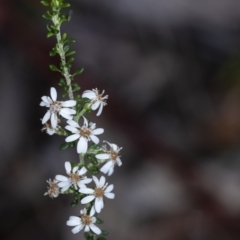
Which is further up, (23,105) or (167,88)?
(167,88)

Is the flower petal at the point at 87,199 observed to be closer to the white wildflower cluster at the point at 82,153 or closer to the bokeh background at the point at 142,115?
the white wildflower cluster at the point at 82,153

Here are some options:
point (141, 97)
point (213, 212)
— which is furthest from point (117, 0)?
point (213, 212)

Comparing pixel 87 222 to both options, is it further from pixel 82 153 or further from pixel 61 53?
pixel 61 53

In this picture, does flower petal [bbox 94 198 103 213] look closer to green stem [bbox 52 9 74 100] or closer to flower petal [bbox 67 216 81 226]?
flower petal [bbox 67 216 81 226]

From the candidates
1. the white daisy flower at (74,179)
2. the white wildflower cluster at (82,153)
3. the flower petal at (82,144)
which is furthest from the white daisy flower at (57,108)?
the white daisy flower at (74,179)

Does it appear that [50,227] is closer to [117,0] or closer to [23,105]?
[23,105]
